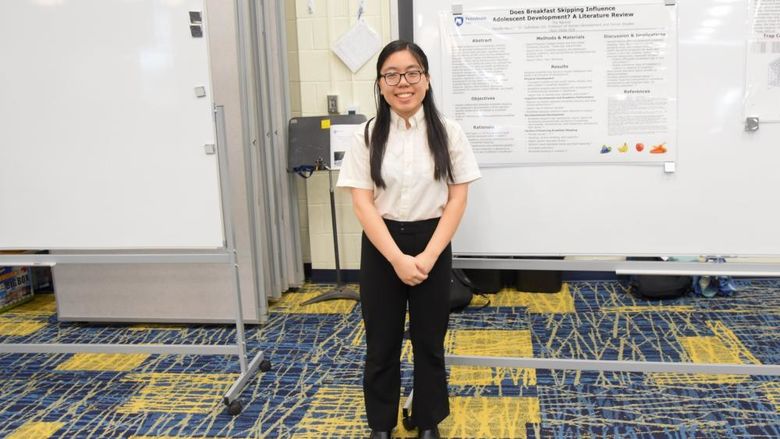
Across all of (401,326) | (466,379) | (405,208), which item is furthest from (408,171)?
(466,379)

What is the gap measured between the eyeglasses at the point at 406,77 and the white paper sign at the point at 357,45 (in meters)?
1.88

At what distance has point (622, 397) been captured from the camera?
222cm

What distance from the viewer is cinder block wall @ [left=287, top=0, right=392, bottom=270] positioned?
11.6ft

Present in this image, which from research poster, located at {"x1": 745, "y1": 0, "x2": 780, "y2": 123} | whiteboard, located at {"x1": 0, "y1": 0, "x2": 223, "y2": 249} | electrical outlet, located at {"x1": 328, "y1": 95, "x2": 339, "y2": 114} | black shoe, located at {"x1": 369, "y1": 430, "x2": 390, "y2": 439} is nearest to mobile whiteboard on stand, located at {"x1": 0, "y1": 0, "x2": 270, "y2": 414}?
whiteboard, located at {"x1": 0, "y1": 0, "x2": 223, "y2": 249}

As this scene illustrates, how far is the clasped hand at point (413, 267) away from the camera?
1.74 m

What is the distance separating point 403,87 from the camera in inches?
68.2

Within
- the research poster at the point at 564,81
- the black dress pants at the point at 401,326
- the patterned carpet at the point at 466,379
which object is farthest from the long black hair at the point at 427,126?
the patterned carpet at the point at 466,379

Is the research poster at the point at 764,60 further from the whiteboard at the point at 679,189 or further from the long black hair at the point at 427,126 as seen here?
the long black hair at the point at 427,126

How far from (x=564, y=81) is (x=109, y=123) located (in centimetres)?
174

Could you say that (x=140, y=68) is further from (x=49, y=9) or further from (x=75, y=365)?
(x=75, y=365)

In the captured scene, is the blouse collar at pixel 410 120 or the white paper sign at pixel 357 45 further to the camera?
the white paper sign at pixel 357 45

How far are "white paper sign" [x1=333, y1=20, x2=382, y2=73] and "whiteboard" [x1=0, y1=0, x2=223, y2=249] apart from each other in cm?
143

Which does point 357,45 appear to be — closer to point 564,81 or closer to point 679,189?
point 564,81

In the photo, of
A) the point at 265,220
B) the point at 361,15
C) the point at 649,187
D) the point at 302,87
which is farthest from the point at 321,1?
the point at 649,187
